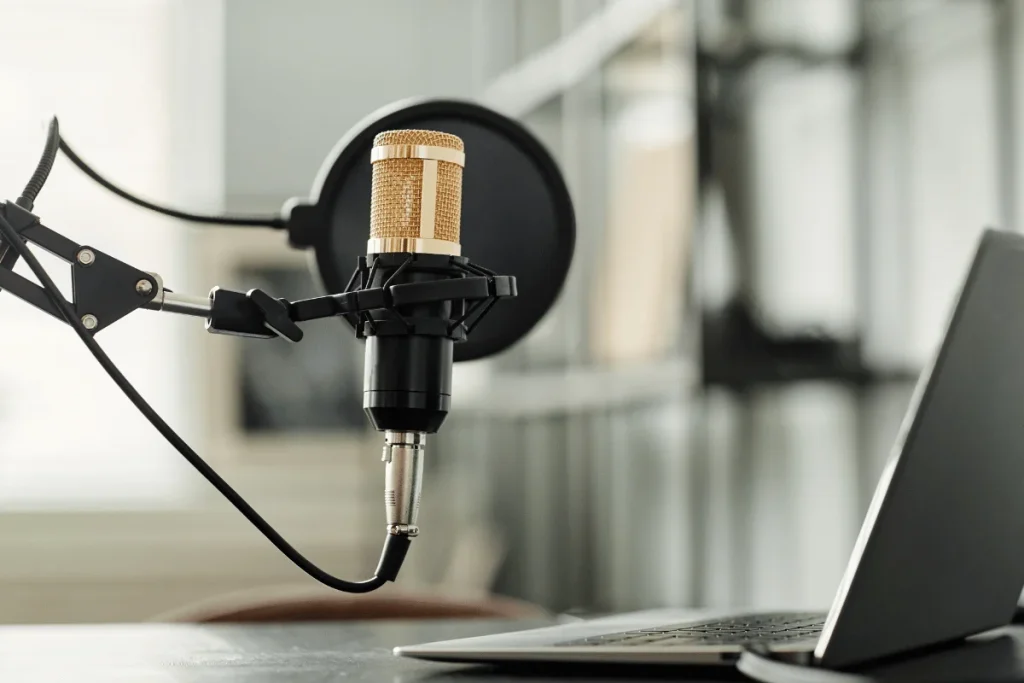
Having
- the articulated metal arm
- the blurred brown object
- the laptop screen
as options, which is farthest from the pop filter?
the blurred brown object

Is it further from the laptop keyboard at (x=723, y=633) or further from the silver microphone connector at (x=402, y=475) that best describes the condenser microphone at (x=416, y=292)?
the laptop keyboard at (x=723, y=633)

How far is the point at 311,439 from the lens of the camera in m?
4.34

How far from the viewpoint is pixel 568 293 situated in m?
2.93

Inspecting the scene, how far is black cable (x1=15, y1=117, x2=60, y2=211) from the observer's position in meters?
0.74

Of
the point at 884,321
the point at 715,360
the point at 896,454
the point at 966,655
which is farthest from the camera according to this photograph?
the point at 715,360

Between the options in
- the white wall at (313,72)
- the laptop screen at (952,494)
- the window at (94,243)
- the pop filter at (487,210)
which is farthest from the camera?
the white wall at (313,72)

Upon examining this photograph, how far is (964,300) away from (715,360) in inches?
57.4

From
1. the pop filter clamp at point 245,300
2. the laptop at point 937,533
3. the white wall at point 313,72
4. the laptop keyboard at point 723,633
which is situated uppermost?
the white wall at point 313,72

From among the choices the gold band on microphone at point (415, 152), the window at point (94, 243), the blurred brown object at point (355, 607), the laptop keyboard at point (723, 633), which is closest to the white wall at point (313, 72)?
the window at point (94, 243)

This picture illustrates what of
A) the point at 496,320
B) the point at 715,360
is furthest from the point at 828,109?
the point at 496,320

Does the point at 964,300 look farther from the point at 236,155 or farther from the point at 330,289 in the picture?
the point at 236,155

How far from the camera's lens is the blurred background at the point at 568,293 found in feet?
6.37

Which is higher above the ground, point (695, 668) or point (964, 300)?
point (964, 300)

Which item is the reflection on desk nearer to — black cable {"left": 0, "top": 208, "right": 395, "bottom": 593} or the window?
black cable {"left": 0, "top": 208, "right": 395, "bottom": 593}
